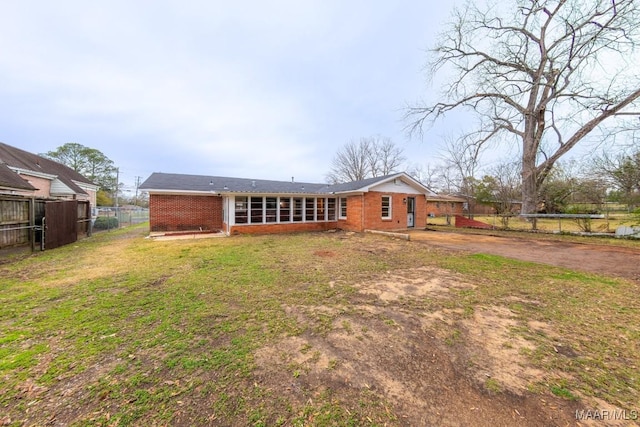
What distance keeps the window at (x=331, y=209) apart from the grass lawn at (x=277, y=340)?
935 cm

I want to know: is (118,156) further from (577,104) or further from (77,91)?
(577,104)

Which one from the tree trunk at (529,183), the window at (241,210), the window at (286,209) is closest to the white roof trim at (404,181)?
the window at (286,209)

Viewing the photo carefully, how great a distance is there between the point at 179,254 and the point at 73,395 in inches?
229

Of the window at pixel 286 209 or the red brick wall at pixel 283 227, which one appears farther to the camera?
the window at pixel 286 209

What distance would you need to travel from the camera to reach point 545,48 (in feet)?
50.4

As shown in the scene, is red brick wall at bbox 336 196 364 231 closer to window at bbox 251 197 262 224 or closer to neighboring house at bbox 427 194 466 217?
window at bbox 251 197 262 224

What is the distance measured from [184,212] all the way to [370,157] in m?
26.0

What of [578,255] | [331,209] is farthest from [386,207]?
[578,255]

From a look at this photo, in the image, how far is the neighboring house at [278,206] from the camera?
12.0 meters

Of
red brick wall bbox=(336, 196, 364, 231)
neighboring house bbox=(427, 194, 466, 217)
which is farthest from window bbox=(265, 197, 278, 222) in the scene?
neighboring house bbox=(427, 194, 466, 217)

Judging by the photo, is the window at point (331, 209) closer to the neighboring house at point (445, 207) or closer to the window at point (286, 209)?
the window at point (286, 209)

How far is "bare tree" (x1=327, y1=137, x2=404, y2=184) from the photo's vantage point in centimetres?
3216

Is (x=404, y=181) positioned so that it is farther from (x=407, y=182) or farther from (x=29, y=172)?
(x=29, y=172)

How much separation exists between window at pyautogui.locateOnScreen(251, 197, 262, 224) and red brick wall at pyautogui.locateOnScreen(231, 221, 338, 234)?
12.1 inches
